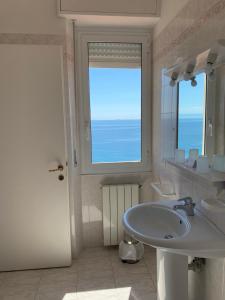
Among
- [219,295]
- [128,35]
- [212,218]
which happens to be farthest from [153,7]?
[219,295]

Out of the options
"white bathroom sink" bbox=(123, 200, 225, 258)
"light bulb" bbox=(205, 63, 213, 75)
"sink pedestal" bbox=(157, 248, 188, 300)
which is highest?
"light bulb" bbox=(205, 63, 213, 75)

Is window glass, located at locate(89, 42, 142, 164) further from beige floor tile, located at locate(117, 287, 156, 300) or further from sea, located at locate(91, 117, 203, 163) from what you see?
beige floor tile, located at locate(117, 287, 156, 300)

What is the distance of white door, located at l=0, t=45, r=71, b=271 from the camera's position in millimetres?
2096

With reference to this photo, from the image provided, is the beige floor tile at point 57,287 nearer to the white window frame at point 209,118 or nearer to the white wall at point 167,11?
the white window frame at point 209,118

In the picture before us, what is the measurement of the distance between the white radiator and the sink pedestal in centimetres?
100

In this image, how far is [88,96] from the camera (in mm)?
2467

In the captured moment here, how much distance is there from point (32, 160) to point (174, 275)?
1.41 meters

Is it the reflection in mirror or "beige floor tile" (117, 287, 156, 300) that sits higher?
the reflection in mirror

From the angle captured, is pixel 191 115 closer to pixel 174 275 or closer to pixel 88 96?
pixel 174 275

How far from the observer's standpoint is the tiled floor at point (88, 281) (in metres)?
1.98

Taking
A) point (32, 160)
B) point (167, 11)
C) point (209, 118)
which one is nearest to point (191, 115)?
point (209, 118)

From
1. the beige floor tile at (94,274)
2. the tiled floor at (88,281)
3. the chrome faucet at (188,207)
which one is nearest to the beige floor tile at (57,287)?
the tiled floor at (88,281)

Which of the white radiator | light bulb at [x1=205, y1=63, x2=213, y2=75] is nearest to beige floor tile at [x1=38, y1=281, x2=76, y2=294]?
the white radiator

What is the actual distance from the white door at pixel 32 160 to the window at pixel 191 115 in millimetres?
981
